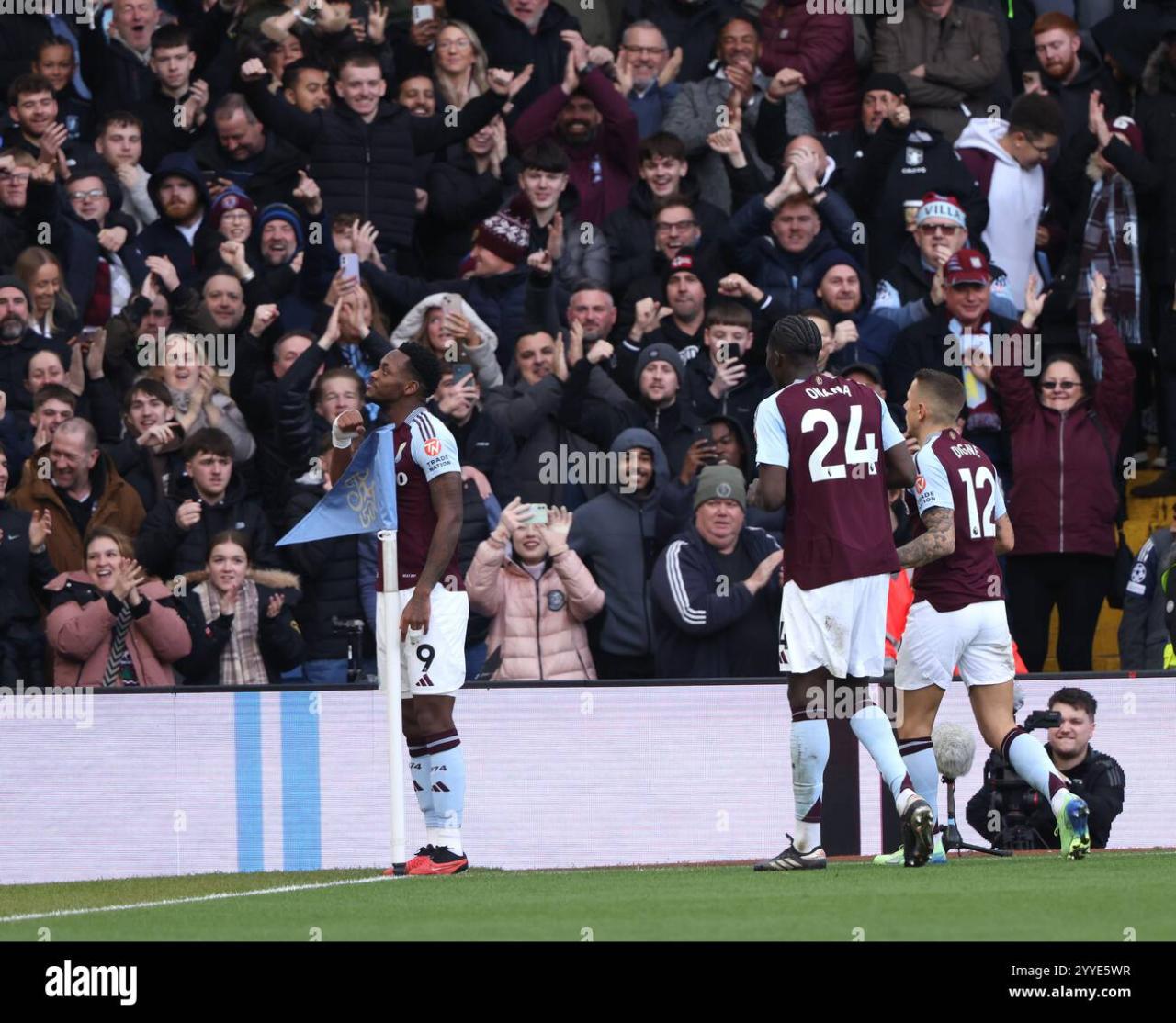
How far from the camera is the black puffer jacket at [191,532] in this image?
15.0m

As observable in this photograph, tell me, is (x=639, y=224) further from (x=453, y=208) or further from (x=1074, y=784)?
(x=1074, y=784)

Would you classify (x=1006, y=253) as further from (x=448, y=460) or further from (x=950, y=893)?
(x=950, y=893)

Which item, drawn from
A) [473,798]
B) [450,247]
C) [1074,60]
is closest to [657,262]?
[450,247]

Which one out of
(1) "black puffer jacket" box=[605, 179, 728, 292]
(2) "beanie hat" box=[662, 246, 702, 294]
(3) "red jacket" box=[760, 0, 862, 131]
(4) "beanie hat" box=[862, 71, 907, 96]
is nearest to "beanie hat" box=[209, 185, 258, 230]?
(1) "black puffer jacket" box=[605, 179, 728, 292]

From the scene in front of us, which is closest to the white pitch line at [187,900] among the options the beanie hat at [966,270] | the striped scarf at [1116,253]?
the beanie hat at [966,270]

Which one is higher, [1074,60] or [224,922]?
[1074,60]

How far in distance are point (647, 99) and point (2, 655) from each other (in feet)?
25.2

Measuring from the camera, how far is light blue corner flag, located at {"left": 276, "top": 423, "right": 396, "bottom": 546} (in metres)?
11.4

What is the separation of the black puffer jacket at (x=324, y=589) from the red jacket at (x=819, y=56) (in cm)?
645

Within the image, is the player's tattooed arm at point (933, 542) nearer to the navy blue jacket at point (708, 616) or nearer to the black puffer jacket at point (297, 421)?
the navy blue jacket at point (708, 616)

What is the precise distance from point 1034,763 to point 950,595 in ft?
3.12

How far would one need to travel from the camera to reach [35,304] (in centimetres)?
1628

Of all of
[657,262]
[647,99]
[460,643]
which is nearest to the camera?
[460,643]

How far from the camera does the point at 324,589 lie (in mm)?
15219
